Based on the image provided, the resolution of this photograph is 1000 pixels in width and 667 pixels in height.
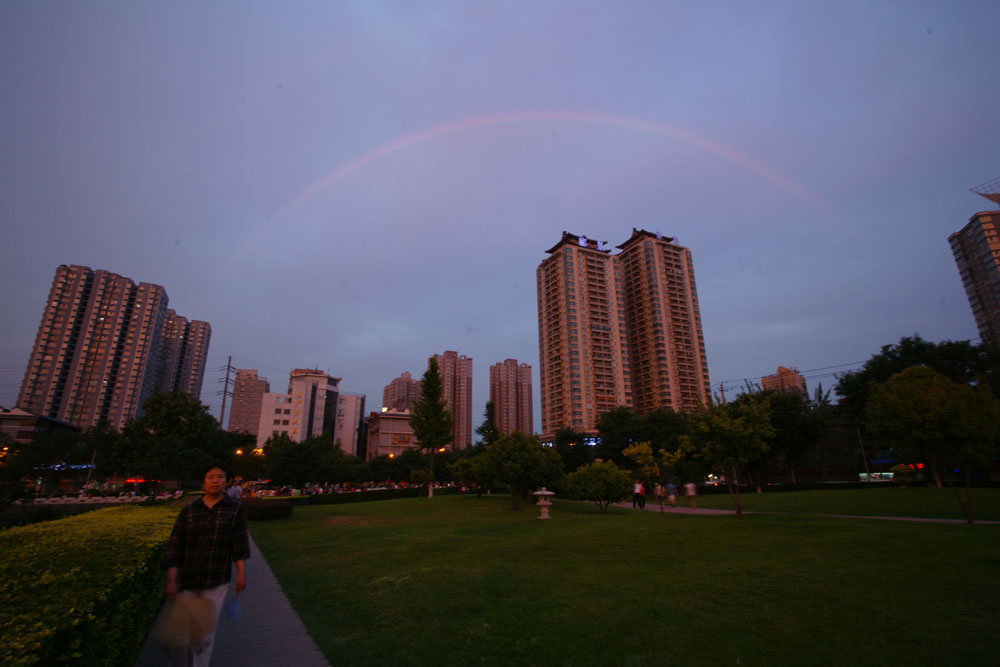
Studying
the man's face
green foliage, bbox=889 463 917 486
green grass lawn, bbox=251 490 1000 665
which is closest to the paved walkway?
green grass lawn, bbox=251 490 1000 665

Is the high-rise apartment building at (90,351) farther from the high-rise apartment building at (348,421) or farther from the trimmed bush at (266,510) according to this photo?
the trimmed bush at (266,510)

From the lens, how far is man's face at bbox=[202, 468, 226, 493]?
464 centimetres

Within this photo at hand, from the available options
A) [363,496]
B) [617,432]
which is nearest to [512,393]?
[617,432]

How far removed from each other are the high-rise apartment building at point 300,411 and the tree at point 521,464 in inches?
3537

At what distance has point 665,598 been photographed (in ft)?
22.6

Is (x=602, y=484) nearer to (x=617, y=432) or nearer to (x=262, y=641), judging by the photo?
(x=262, y=641)

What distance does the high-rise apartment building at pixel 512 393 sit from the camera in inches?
5566

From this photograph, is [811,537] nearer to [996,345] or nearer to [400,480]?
[996,345]

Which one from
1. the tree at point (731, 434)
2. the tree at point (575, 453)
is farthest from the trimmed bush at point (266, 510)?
the tree at point (575, 453)

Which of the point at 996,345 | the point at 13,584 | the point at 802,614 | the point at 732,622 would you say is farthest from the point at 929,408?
the point at 996,345

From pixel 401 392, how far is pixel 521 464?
144 m

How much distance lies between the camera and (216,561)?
438 centimetres

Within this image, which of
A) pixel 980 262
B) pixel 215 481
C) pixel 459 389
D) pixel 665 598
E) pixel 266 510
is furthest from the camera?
pixel 459 389

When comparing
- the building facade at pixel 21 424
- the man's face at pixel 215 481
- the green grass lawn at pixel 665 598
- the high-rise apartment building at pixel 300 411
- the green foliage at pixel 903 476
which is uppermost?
the high-rise apartment building at pixel 300 411
